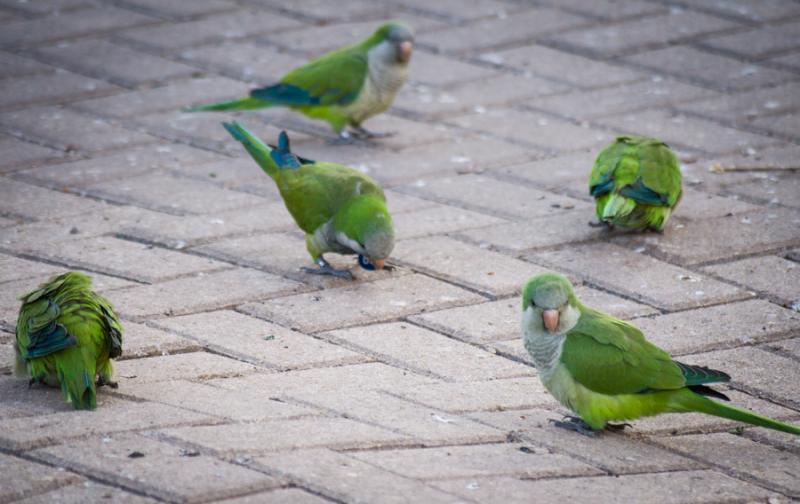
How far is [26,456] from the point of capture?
3.23 metres

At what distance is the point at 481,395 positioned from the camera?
3967mm

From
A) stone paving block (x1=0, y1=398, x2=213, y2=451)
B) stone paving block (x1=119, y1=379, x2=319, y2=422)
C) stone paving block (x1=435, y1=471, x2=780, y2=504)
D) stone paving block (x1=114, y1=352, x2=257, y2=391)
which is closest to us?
stone paving block (x1=435, y1=471, x2=780, y2=504)

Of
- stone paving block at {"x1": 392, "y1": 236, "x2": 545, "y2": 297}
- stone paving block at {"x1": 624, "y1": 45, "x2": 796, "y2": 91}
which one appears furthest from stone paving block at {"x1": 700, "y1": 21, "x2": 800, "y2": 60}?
stone paving block at {"x1": 392, "y1": 236, "x2": 545, "y2": 297}

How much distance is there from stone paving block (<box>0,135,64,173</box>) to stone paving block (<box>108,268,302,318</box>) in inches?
62.3

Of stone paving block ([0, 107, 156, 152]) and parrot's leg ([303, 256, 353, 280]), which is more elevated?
stone paving block ([0, 107, 156, 152])

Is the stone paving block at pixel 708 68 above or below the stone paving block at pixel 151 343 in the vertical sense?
above

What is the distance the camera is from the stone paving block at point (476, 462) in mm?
3312

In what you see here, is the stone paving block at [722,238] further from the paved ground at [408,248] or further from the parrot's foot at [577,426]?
the parrot's foot at [577,426]

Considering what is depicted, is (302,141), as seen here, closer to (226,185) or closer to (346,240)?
(226,185)

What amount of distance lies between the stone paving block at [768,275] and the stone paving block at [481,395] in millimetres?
1233

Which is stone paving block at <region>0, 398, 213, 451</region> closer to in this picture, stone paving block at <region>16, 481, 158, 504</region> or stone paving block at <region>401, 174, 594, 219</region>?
stone paving block at <region>16, 481, 158, 504</region>

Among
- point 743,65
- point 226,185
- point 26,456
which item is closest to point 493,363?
point 26,456

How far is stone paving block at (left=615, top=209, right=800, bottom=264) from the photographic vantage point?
5211 millimetres

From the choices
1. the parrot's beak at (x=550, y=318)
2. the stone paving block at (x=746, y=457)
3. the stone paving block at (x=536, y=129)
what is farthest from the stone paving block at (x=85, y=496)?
the stone paving block at (x=536, y=129)
